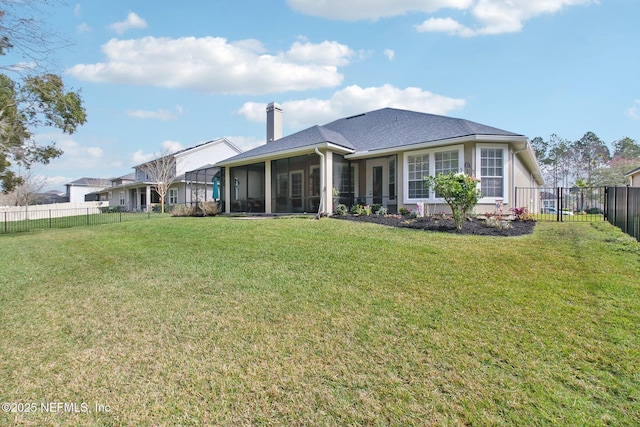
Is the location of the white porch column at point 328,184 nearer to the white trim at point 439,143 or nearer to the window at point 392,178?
the white trim at point 439,143

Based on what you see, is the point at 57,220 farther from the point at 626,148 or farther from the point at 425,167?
the point at 626,148

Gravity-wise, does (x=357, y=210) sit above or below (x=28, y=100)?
below

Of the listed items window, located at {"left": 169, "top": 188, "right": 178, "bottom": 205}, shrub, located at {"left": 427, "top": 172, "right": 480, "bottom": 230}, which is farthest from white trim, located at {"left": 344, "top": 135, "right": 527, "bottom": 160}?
window, located at {"left": 169, "top": 188, "right": 178, "bottom": 205}

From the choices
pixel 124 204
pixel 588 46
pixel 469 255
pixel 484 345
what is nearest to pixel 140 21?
pixel 469 255

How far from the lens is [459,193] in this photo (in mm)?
8094

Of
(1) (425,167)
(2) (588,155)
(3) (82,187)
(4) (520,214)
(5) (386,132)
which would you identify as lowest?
(4) (520,214)

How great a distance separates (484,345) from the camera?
301 cm

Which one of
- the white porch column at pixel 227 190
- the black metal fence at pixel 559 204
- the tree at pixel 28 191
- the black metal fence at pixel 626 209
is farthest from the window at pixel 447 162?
the tree at pixel 28 191

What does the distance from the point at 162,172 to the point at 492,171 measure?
2533 cm

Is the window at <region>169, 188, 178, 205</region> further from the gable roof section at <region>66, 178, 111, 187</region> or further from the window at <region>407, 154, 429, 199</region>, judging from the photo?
the gable roof section at <region>66, 178, 111, 187</region>

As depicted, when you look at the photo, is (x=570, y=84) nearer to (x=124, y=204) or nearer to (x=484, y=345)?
(x=484, y=345)

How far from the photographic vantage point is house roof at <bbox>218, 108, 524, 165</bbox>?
38.3 ft

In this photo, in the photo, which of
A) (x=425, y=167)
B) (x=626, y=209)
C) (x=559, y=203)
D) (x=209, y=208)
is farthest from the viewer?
(x=209, y=208)

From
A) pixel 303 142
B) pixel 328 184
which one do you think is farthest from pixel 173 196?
pixel 328 184
